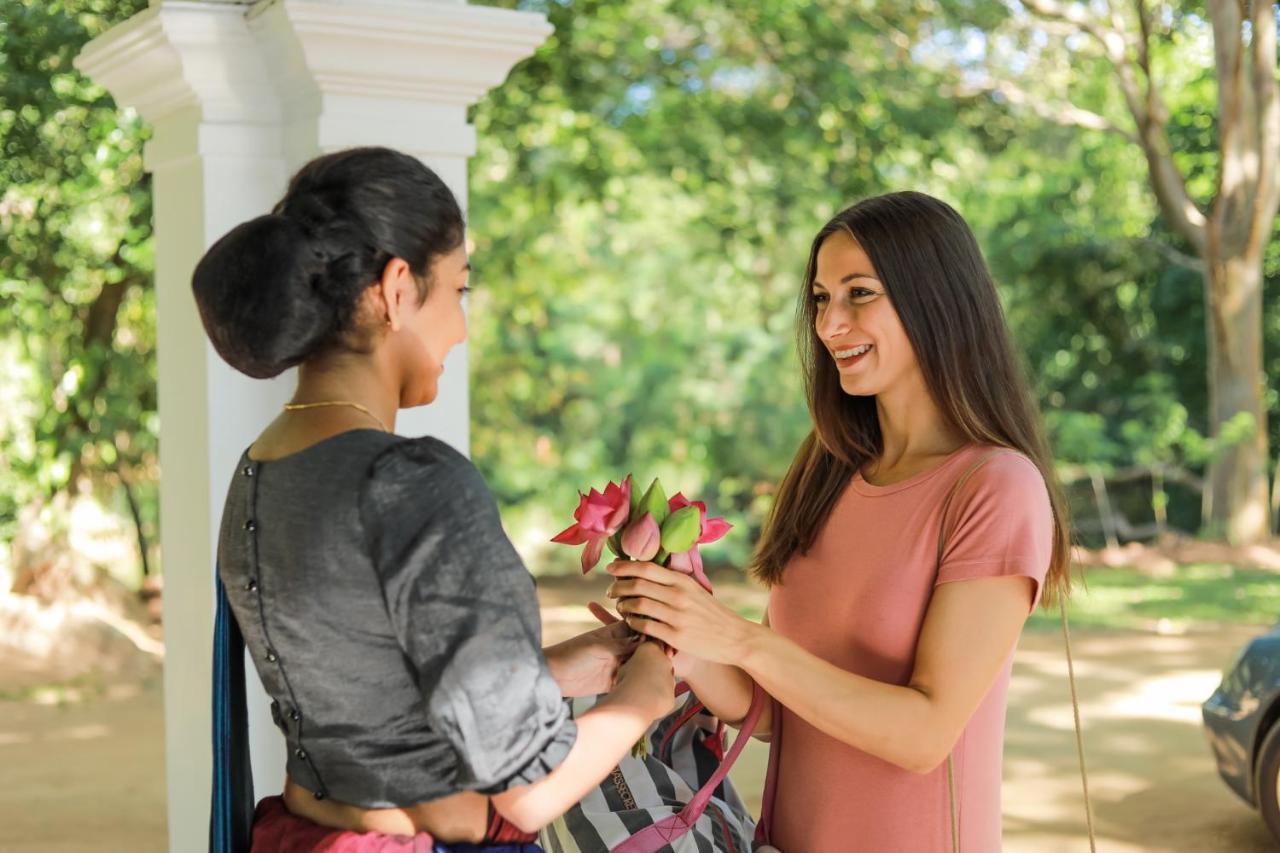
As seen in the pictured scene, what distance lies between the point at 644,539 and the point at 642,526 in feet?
0.06

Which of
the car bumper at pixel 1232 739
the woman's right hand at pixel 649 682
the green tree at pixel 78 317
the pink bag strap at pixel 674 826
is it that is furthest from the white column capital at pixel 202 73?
the green tree at pixel 78 317

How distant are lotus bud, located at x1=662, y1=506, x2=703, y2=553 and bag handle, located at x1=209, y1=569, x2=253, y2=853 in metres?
0.60

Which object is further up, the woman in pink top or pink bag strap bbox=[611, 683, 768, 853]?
the woman in pink top

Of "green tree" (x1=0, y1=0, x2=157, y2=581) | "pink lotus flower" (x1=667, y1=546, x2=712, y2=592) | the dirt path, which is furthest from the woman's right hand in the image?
"green tree" (x1=0, y1=0, x2=157, y2=581)

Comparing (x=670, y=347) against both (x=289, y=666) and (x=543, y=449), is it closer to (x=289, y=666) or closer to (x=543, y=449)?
(x=543, y=449)

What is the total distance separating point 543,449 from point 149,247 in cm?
583

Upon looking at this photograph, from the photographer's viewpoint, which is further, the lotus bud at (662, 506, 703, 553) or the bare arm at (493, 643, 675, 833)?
the lotus bud at (662, 506, 703, 553)

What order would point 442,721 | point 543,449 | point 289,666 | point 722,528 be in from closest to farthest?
point 442,721 → point 289,666 → point 722,528 → point 543,449

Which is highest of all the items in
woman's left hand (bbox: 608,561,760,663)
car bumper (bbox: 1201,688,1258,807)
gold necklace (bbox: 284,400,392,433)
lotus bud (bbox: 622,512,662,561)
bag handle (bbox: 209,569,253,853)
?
gold necklace (bbox: 284,400,392,433)

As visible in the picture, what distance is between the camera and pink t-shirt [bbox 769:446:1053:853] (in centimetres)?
200

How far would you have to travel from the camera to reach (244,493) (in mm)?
1681

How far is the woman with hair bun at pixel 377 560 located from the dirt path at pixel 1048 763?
14.8ft

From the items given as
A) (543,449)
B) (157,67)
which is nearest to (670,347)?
(543,449)

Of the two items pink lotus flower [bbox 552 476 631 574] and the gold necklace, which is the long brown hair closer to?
pink lotus flower [bbox 552 476 631 574]
